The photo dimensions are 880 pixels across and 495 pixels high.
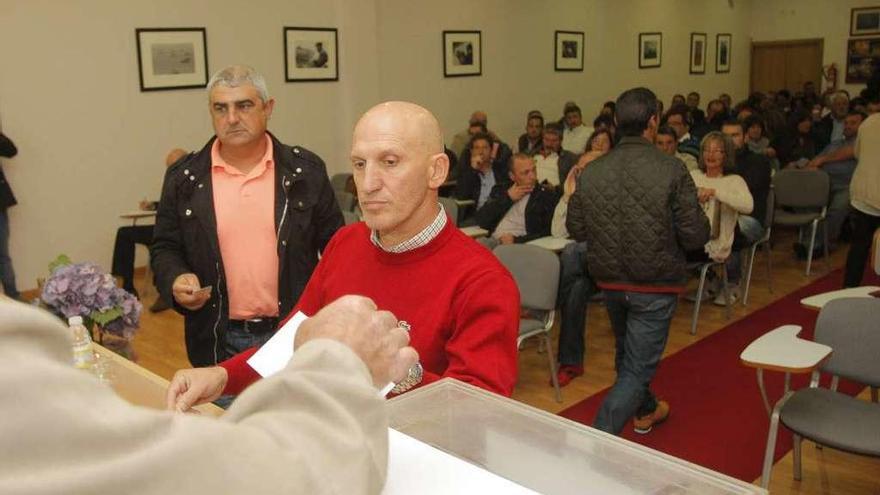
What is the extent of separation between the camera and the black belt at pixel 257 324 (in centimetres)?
280

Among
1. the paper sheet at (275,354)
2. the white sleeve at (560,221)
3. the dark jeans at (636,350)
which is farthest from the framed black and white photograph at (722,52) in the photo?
the paper sheet at (275,354)

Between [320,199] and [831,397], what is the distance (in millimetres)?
2219

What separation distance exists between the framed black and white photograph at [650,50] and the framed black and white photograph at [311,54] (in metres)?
7.66

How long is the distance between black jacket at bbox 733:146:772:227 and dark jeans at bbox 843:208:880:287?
70 centimetres

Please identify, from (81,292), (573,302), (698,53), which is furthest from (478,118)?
(698,53)

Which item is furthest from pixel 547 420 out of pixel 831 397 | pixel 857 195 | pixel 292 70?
pixel 292 70

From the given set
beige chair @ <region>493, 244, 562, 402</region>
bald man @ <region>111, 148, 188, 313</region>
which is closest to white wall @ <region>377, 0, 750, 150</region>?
bald man @ <region>111, 148, 188, 313</region>

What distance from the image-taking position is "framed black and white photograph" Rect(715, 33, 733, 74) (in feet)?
56.4

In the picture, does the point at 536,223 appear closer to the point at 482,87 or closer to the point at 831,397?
the point at 831,397

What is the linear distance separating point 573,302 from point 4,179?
497 centimetres

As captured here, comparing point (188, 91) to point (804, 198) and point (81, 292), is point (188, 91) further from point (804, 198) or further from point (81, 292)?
point (804, 198)

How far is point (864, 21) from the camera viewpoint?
16.2 metres

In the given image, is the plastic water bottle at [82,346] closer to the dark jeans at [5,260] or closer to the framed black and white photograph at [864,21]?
the dark jeans at [5,260]

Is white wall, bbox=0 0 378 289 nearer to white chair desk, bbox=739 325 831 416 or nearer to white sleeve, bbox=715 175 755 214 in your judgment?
white sleeve, bbox=715 175 755 214
